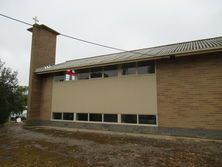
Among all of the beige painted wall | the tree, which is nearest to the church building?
the beige painted wall

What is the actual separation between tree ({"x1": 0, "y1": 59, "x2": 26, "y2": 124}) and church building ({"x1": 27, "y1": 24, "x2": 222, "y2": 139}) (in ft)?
3.96

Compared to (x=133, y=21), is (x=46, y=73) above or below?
below

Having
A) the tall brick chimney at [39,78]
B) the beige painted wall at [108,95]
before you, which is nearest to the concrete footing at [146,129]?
the beige painted wall at [108,95]

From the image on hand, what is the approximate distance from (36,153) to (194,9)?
15.1 m

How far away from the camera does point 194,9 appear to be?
14.3 m

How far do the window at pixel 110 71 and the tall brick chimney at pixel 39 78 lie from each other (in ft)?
18.2

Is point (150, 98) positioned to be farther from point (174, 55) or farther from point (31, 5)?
point (31, 5)

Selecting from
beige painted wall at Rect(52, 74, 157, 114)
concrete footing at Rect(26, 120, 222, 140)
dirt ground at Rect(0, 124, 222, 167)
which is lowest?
dirt ground at Rect(0, 124, 222, 167)

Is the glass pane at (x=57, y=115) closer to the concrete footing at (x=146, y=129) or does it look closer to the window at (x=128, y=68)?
the concrete footing at (x=146, y=129)

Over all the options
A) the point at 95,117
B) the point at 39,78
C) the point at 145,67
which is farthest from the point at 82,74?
the point at 145,67

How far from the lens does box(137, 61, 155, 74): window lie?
10.9 m

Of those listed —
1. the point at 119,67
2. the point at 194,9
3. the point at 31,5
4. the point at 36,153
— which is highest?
the point at 194,9

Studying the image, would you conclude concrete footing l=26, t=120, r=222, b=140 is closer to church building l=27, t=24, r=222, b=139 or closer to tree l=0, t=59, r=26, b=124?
church building l=27, t=24, r=222, b=139

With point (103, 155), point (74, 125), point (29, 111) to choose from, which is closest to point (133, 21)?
point (74, 125)
